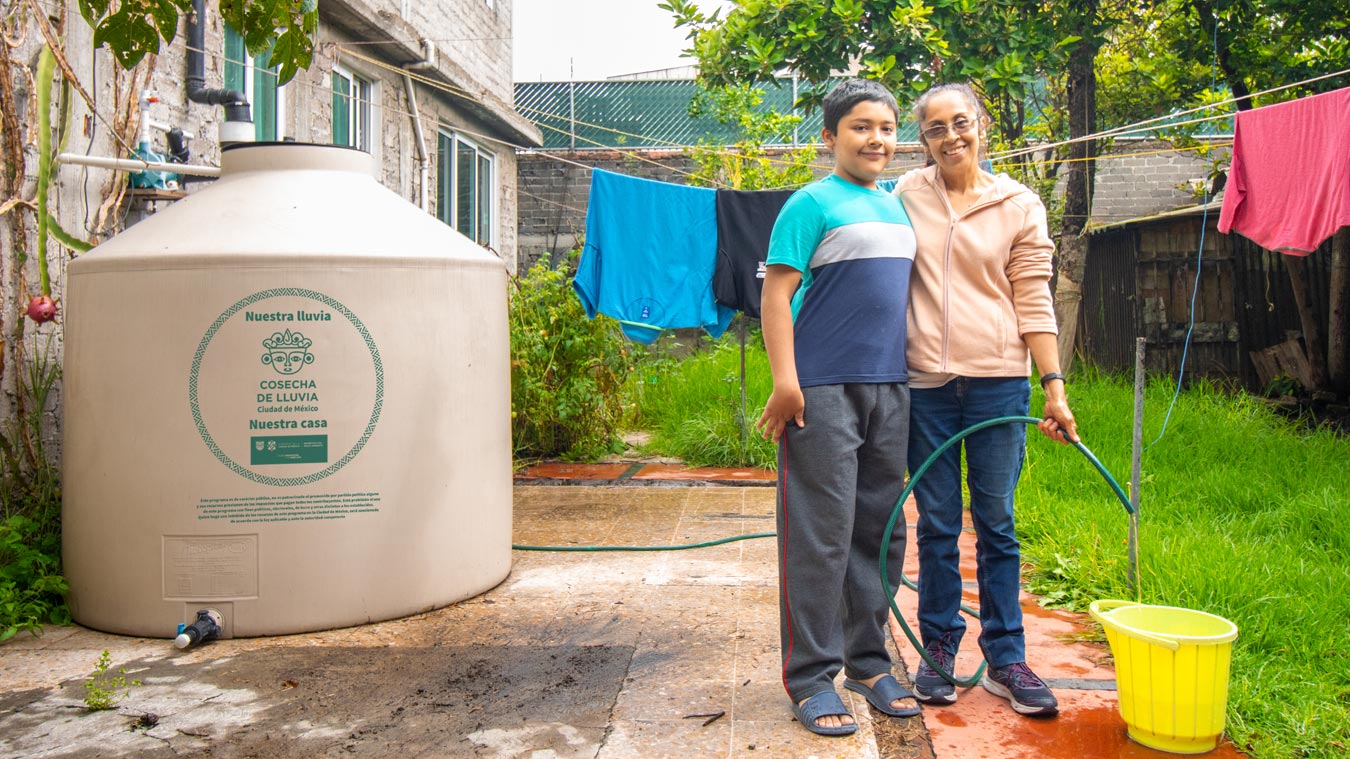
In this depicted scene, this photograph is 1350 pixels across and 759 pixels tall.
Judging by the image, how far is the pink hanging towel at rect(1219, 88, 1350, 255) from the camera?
16.6 ft

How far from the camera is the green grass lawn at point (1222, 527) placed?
2.86 metres

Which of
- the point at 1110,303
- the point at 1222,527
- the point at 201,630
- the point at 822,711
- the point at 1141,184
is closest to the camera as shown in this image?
the point at 822,711

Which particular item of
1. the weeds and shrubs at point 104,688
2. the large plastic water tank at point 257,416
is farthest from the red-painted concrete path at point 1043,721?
the weeds and shrubs at point 104,688

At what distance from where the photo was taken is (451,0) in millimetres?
9570

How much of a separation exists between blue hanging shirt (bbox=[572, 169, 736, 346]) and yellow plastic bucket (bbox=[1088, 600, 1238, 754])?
4.29 m

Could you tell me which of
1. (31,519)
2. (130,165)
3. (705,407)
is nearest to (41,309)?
(130,165)

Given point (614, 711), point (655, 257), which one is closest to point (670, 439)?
point (655, 257)

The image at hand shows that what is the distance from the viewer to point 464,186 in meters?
10.1

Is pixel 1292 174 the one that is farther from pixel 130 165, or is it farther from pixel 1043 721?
pixel 130 165

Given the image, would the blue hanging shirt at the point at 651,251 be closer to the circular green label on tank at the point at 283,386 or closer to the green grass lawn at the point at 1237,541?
the green grass lawn at the point at 1237,541

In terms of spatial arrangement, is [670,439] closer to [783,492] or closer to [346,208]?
[346,208]

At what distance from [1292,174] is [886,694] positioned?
4.04m

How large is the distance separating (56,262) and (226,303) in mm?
1311

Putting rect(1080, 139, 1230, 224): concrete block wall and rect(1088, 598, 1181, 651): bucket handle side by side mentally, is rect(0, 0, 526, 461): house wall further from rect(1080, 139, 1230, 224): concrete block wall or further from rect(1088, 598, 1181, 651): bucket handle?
rect(1080, 139, 1230, 224): concrete block wall
